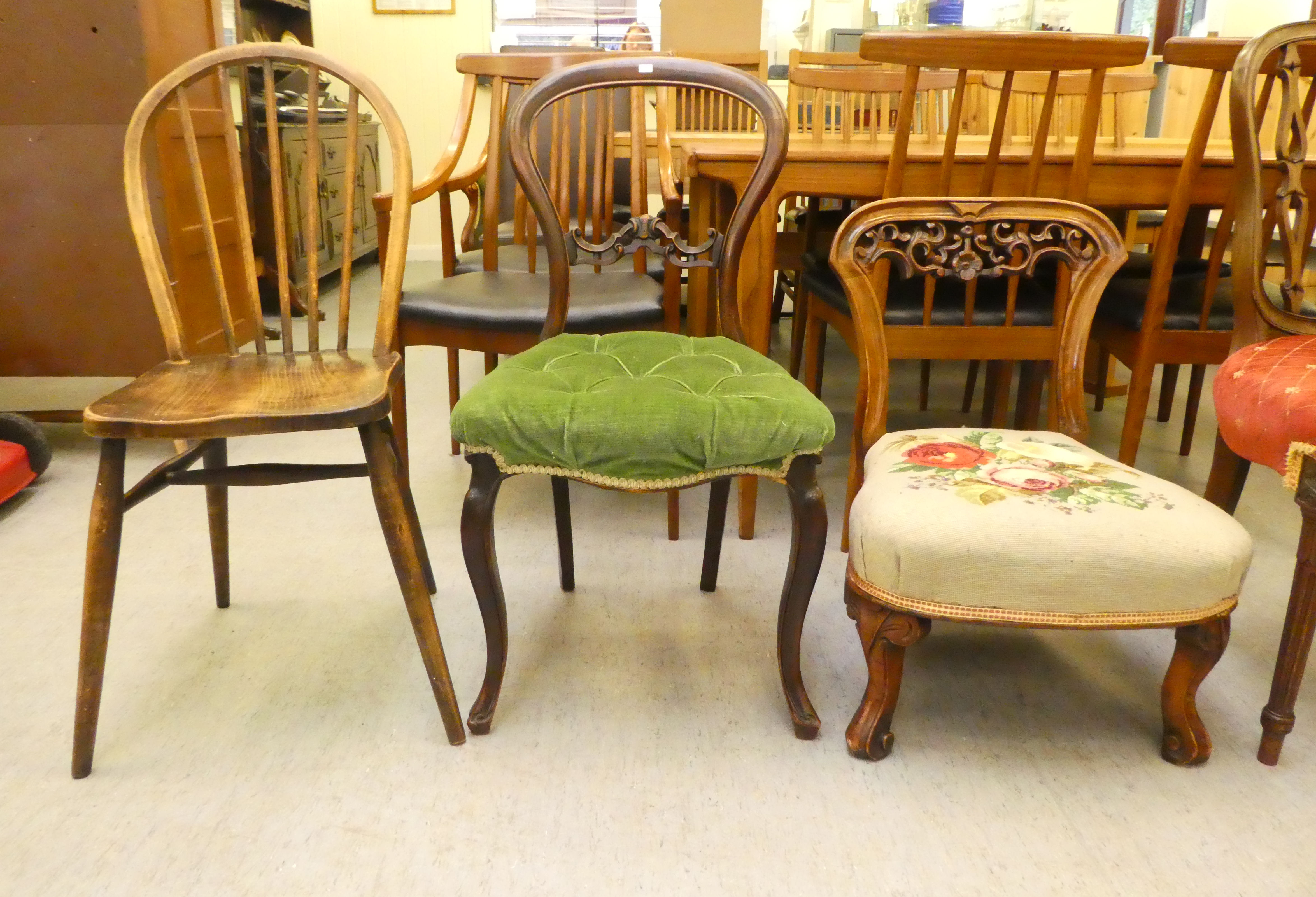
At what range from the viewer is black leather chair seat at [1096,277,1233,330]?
176 cm

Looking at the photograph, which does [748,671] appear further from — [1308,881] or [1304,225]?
[1304,225]

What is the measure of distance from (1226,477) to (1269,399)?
31cm

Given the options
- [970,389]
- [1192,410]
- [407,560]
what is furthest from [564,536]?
[1192,410]

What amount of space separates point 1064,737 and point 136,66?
2199 mm

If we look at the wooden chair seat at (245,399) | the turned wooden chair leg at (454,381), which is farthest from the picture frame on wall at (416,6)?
the wooden chair seat at (245,399)

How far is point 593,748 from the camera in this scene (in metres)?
1.24

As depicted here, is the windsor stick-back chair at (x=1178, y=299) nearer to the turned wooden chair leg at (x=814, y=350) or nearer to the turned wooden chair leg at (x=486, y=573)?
the turned wooden chair leg at (x=814, y=350)

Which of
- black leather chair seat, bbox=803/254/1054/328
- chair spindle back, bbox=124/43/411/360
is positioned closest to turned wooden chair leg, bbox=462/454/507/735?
chair spindle back, bbox=124/43/411/360

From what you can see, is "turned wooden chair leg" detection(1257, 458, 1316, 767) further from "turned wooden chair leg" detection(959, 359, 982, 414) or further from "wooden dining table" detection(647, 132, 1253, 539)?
"turned wooden chair leg" detection(959, 359, 982, 414)

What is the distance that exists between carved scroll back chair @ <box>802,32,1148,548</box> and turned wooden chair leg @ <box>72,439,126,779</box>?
1077mm

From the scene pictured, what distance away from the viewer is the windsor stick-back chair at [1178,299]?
60.9 inches

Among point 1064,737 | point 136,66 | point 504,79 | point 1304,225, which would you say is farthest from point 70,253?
point 1304,225

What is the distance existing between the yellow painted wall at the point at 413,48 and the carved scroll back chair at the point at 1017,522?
404 centimetres

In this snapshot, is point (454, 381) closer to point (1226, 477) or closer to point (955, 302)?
point (955, 302)
